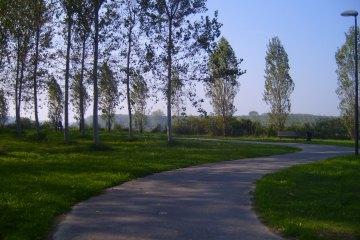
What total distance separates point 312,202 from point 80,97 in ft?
87.1

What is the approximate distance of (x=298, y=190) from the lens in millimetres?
12859

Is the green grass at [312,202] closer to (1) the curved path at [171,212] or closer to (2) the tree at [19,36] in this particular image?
(1) the curved path at [171,212]

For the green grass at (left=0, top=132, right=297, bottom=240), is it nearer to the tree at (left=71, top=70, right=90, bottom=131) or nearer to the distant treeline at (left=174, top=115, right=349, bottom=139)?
the tree at (left=71, top=70, right=90, bottom=131)

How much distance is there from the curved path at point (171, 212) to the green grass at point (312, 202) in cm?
35

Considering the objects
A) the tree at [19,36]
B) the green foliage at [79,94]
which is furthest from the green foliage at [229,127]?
the tree at [19,36]

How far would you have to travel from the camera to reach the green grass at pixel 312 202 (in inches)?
334

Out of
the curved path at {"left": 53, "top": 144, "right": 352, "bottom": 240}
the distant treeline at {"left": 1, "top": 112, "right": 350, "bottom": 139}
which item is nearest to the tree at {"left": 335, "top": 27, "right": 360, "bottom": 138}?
the distant treeline at {"left": 1, "top": 112, "right": 350, "bottom": 139}

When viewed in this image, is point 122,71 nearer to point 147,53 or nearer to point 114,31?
point 147,53

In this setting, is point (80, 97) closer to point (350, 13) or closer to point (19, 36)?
point (19, 36)

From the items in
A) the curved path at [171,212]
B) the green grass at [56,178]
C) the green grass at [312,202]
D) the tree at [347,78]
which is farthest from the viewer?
the tree at [347,78]

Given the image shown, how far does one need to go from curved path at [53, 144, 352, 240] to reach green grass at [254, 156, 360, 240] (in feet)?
1.15

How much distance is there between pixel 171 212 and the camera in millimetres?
9977

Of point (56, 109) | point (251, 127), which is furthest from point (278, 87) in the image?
point (56, 109)

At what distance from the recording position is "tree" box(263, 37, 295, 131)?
5475 cm
